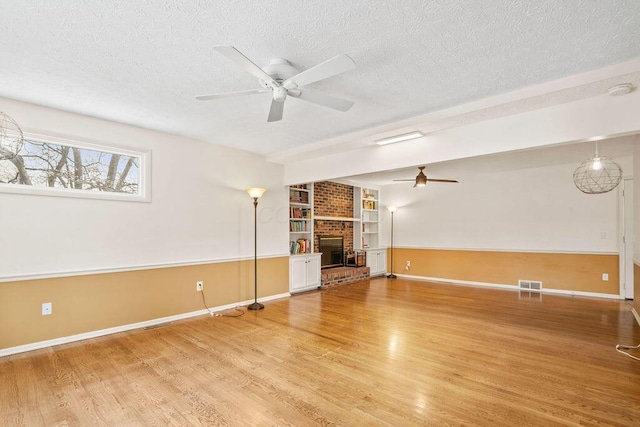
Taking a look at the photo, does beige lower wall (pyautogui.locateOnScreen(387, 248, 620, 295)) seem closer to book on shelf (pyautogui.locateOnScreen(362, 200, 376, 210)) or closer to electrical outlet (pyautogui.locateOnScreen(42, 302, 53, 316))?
book on shelf (pyautogui.locateOnScreen(362, 200, 376, 210))

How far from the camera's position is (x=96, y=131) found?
11.8 feet

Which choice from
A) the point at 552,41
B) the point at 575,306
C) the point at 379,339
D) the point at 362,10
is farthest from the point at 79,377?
the point at 575,306

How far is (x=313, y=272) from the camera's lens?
6164mm

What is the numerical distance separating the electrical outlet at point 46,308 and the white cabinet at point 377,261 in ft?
19.3

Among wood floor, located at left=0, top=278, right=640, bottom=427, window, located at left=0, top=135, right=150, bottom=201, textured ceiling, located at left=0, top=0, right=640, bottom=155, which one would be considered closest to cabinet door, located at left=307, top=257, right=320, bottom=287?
wood floor, located at left=0, top=278, right=640, bottom=427

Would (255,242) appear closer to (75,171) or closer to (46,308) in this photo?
(75,171)

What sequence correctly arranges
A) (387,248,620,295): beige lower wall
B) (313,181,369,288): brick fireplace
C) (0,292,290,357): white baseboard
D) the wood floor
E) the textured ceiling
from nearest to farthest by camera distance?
the textured ceiling → the wood floor → (0,292,290,357): white baseboard → (387,248,620,295): beige lower wall → (313,181,369,288): brick fireplace

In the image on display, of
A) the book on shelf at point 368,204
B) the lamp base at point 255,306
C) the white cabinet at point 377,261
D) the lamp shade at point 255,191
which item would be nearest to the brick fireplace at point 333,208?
the book on shelf at point 368,204

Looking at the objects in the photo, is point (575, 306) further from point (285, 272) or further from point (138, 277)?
point (138, 277)

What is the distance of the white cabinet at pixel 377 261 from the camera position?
757cm

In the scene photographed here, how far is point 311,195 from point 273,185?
3.70 feet

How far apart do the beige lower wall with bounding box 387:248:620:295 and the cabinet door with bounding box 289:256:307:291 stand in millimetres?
3055

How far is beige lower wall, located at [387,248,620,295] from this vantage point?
18.0ft

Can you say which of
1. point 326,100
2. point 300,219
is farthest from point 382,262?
point 326,100
